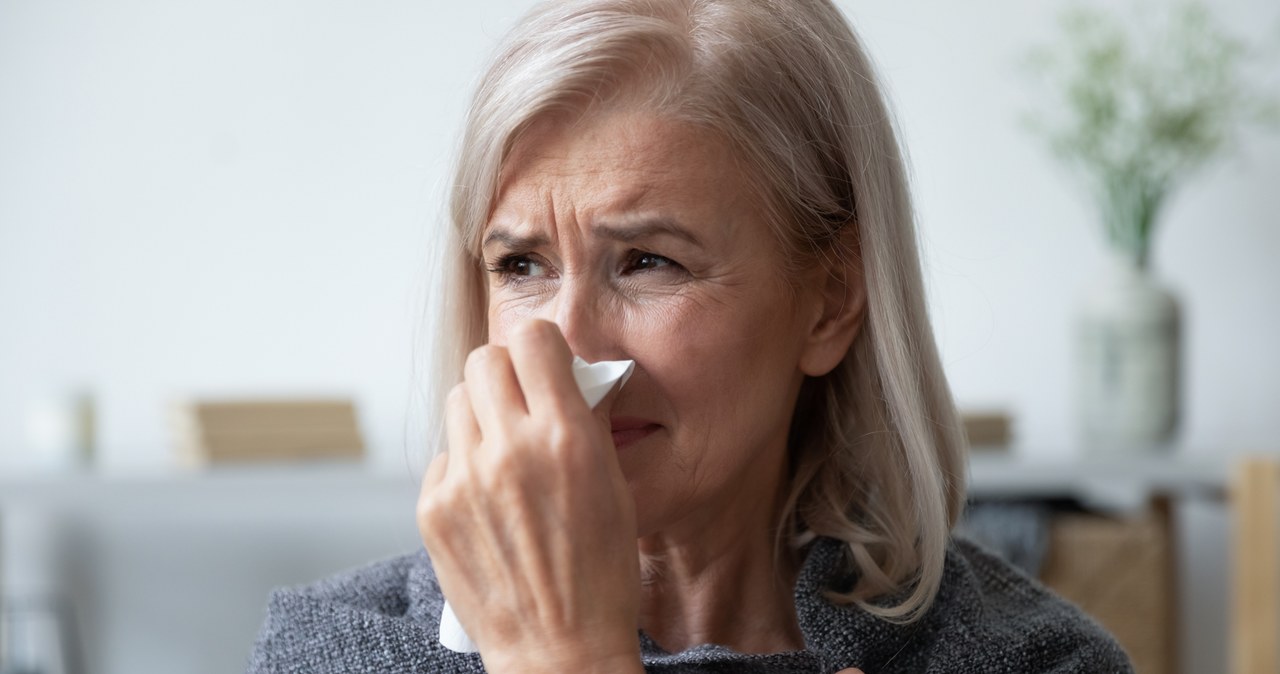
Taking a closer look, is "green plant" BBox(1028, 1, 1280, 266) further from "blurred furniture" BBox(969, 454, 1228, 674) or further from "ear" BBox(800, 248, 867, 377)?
"ear" BBox(800, 248, 867, 377)

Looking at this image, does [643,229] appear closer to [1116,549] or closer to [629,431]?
[629,431]

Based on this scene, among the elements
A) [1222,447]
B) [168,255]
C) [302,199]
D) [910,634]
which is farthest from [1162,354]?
[168,255]

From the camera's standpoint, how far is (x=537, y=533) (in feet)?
3.16

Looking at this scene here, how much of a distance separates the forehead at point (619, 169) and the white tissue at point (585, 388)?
14 cm

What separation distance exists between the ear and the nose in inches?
9.9

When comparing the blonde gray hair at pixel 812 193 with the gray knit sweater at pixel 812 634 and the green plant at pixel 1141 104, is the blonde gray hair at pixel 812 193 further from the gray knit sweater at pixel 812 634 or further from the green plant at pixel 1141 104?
the green plant at pixel 1141 104

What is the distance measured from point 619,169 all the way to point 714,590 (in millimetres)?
468

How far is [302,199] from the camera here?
3221 mm

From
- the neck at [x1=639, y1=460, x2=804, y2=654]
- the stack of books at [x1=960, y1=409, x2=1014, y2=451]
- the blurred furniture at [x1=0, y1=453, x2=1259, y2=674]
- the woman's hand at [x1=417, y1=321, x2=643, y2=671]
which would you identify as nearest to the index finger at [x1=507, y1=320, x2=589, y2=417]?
the woman's hand at [x1=417, y1=321, x2=643, y2=671]

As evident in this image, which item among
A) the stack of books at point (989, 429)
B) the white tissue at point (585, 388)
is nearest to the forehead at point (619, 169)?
the white tissue at point (585, 388)

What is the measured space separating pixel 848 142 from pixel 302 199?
222cm

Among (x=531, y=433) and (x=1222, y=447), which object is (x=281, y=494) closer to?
(x=531, y=433)

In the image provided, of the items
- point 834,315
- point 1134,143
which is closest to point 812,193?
point 834,315

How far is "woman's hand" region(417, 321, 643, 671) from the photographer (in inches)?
37.9
